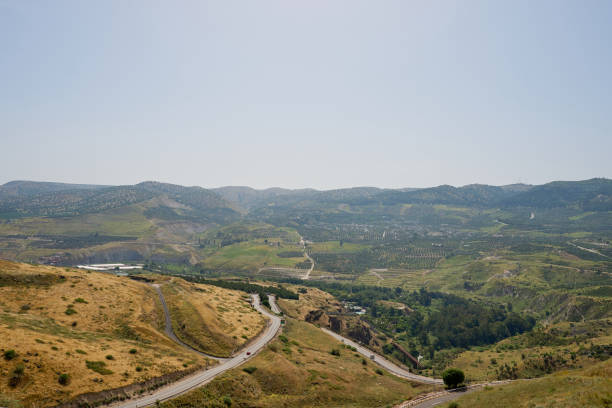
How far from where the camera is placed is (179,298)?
314ft

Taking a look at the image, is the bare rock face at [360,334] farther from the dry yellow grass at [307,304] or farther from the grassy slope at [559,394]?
the grassy slope at [559,394]

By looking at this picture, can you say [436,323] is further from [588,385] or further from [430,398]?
[588,385]

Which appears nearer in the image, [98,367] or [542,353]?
[98,367]

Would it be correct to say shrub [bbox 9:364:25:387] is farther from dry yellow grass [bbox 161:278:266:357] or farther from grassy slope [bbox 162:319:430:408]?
dry yellow grass [bbox 161:278:266:357]

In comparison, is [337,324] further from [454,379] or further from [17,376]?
[17,376]

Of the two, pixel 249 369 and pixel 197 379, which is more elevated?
pixel 197 379

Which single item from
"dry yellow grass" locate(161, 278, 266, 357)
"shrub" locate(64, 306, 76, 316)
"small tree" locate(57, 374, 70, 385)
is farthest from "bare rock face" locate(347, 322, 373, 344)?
"small tree" locate(57, 374, 70, 385)

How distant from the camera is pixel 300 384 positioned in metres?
62.3

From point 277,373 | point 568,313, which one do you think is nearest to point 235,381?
point 277,373

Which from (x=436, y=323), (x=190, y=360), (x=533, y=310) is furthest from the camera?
(x=533, y=310)

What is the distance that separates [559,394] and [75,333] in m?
77.3

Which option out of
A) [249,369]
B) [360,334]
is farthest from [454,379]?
[360,334]

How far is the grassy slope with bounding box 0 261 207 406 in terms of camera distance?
4306cm

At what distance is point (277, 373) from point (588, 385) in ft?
158
